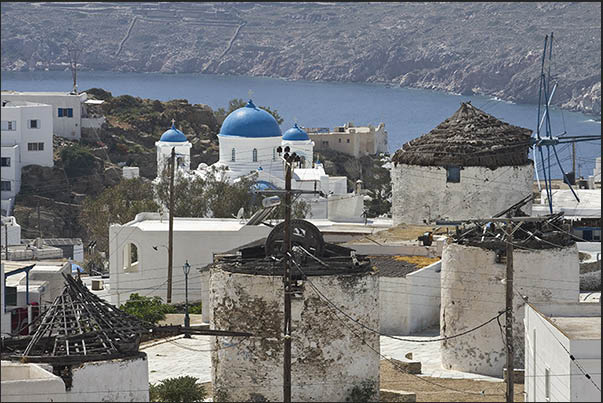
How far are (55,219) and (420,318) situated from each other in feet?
135

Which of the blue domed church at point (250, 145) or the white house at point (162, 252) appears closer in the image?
the white house at point (162, 252)

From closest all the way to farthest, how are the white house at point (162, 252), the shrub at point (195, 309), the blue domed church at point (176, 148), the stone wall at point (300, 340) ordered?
the stone wall at point (300, 340), the shrub at point (195, 309), the white house at point (162, 252), the blue domed church at point (176, 148)

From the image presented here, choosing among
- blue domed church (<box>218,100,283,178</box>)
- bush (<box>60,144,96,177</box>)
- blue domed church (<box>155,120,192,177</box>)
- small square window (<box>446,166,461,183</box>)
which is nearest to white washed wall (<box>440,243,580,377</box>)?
small square window (<box>446,166,461,183</box>)

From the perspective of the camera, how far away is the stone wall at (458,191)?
39.1 meters

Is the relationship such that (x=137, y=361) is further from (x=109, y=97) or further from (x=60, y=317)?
(x=109, y=97)

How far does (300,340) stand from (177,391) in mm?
1975

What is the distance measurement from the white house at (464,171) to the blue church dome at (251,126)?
2211 centimetres

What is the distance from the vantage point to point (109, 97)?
99500 mm

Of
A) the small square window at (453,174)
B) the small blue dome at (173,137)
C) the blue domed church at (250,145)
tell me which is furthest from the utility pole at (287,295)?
the small blue dome at (173,137)

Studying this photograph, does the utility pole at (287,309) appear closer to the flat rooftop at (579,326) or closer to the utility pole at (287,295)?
the utility pole at (287,295)

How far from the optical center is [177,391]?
24031 millimetres

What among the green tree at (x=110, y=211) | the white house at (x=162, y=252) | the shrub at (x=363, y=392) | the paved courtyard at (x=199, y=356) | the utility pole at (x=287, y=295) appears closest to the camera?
the utility pole at (x=287, y=295)

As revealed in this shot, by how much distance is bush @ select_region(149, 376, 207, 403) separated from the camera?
23.9 metres

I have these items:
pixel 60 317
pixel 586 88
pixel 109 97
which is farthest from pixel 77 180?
pixel 586 88
